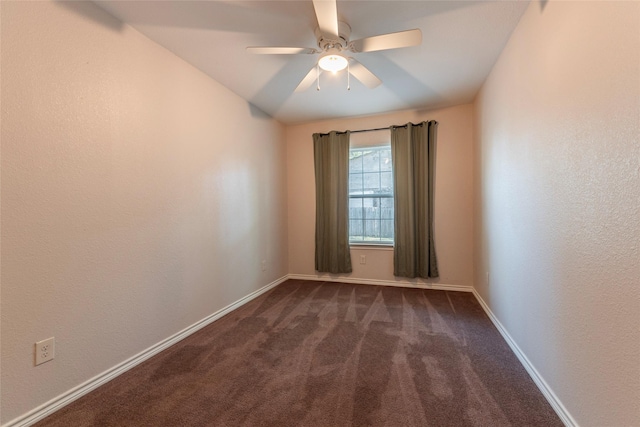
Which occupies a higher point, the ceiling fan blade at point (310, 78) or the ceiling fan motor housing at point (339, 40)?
the ceiling fan motor housing at point (339, 40)

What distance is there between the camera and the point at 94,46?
1.63 m

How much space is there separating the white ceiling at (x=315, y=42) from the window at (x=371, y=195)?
101 cm

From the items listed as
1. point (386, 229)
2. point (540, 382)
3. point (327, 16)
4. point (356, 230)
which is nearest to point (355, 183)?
point (356, 230)

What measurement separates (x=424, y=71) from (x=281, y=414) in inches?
113

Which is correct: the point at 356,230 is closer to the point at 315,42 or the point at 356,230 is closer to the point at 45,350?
the point at 315,42

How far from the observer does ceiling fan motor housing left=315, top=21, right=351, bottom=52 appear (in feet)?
5.74

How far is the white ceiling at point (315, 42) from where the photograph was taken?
1666 mm

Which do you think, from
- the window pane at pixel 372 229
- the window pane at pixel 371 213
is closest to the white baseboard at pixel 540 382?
the window pane at pixel 372 229

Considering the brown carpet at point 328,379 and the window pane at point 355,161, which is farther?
the window pane at point 355,161

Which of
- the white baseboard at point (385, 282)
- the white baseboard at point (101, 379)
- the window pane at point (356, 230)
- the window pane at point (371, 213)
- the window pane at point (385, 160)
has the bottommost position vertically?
the white baseboard at point (101, 379)

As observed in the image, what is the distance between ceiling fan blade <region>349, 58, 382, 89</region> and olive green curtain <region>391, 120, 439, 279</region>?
4.67 feet

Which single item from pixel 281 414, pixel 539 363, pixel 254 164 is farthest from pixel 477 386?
pixel 254 164

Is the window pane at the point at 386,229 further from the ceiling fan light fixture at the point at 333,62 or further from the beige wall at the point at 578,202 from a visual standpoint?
the ceiling fan light fixture at the point at 333,62

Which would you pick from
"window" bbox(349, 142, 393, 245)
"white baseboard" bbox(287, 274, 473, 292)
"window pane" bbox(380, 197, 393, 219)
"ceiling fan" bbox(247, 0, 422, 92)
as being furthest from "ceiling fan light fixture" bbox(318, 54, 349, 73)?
"white baseboard" bbox(287, 274, 473, 292)
